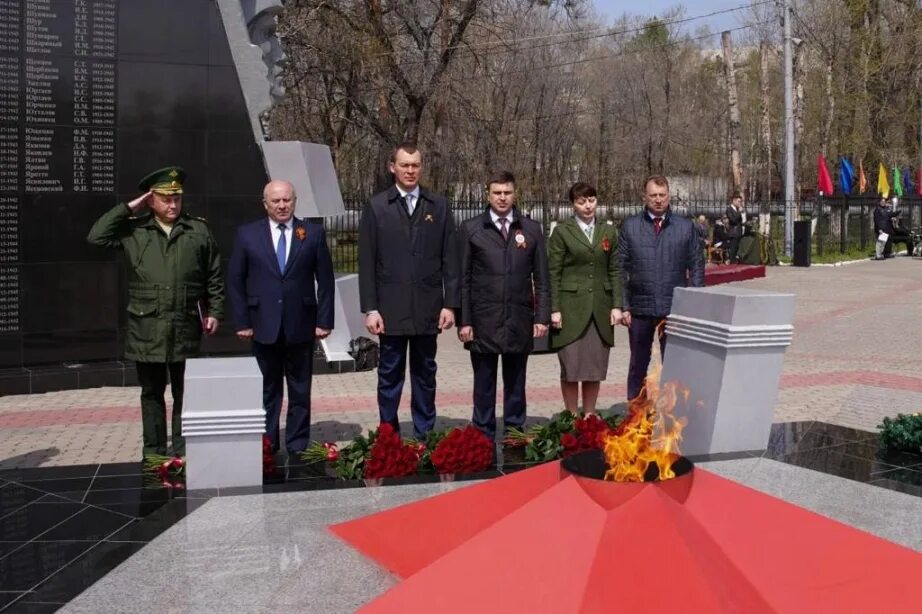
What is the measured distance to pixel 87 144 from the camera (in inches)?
383

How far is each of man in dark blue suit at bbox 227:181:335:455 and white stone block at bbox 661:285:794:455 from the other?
2.28 metres

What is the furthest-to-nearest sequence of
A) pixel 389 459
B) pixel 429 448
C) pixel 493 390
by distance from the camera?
pixel 493 390 < pixel 429 448 < pixel 389 459

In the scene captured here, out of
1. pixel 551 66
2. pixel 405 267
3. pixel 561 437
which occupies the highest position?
pixel 551 66

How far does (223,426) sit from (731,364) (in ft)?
9.63

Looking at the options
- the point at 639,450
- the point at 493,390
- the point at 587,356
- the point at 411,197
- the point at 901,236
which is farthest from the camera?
the point at 901,236

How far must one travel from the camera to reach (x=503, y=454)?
20.5 ft

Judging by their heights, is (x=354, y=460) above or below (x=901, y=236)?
below

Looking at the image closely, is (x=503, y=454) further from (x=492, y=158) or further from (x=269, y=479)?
(x=492, y=158)

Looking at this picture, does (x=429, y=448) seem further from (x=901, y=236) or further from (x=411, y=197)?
(x=901, y=236)

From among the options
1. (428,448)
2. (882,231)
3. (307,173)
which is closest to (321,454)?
(428,448)

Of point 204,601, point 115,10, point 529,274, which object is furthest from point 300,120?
point 204,601

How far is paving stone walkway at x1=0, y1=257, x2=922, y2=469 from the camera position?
292 inches

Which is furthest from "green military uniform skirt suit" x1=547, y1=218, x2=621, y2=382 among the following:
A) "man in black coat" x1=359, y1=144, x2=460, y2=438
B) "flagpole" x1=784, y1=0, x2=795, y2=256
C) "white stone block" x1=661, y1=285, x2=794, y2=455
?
"flagpole" x1=784, y1=0, x2=795, y2=256

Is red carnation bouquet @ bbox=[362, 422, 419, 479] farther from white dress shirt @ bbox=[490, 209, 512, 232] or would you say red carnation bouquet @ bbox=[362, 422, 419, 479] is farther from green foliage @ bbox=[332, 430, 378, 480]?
white dress shirt @ bbox=[490, 209, 512, 232]
